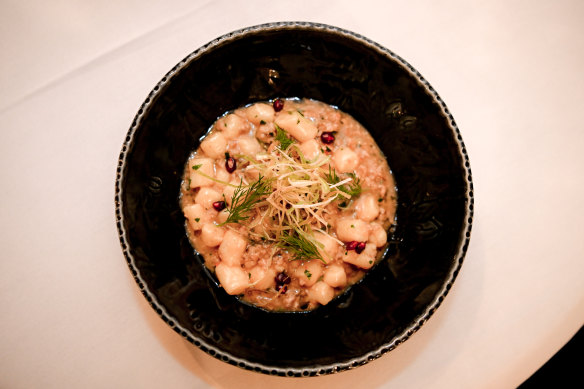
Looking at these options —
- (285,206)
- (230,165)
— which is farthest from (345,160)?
(230,165)

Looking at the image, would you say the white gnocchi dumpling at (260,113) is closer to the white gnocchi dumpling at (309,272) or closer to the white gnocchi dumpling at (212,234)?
the white gnocchi dumpling at (212,234)

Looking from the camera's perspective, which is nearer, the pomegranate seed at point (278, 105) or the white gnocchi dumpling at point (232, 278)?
the white gnocchi dumpling at point (232, 278)

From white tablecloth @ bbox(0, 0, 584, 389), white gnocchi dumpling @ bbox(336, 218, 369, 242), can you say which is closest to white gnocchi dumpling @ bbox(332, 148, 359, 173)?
white gnocchi dumpling @ bbox(336, 218, 369, 242)

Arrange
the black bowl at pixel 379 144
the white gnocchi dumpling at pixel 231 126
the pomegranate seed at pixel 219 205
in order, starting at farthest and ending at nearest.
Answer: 1. the white gnocchi dumpling at pixel 231 126
2. the pomegranate seed at pixel 219 205
3. the black bowl at pixel 379 144

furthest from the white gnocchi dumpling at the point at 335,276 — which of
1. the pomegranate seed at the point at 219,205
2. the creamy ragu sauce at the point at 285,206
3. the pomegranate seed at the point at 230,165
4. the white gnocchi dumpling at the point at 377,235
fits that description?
the pomegranate seed at the point at 230,165

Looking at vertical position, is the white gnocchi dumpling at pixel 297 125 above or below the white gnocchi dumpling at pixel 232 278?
above

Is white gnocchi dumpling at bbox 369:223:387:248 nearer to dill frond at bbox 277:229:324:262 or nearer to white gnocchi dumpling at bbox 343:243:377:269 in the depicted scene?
white gnocchi dumpling at bbox 343:243:377:269

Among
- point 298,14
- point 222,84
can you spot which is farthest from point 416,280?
point 298,14
